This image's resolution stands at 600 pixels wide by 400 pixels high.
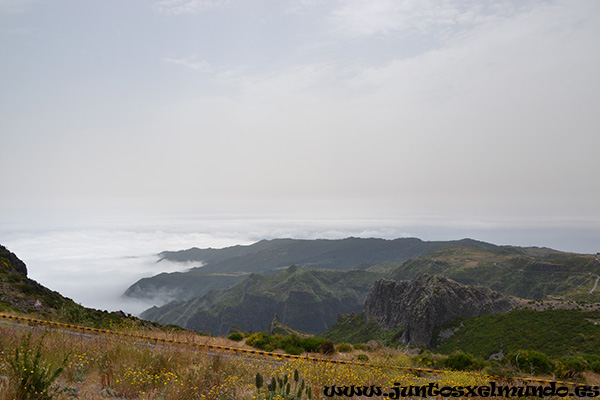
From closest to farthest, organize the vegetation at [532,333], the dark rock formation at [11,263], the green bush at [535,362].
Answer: the green bush at [535,362], the dark rock formation at [11,263], the vegetation at [532,333]

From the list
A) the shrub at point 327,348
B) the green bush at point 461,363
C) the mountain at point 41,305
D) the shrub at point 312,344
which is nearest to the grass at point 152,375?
the green bush at point 461,363

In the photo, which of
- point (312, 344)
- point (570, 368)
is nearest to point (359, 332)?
point (312, 344)

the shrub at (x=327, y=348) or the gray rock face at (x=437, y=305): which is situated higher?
the shrub at (x=327, y=348)

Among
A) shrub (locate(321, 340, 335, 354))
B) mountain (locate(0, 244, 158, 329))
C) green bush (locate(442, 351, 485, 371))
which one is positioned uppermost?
green bush (locate(442, 351, 485, 371))

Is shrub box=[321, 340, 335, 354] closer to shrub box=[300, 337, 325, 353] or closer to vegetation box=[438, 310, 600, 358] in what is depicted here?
shrub box=[300, 337, 325, 353]

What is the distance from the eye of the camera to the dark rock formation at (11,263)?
4680 centimetres

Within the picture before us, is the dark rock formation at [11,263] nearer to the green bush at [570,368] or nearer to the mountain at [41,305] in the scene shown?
the mountain at [41,305]

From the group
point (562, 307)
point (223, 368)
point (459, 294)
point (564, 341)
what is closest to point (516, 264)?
point (459, 294)

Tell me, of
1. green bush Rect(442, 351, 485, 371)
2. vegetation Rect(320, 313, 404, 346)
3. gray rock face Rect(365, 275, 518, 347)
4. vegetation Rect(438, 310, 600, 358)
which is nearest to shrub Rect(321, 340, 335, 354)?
green bush Rect(442, 351, 485, 371)

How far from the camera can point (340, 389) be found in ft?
29.7

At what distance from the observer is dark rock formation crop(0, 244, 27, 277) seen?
46803 millimetres

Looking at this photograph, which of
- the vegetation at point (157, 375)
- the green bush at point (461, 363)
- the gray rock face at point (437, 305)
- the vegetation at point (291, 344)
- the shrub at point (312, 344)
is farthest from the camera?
the gray rock face at point (437, 305)

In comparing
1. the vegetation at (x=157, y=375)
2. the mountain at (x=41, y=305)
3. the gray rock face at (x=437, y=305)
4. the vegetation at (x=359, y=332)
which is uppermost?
the vegetation at (x=157, y=375)

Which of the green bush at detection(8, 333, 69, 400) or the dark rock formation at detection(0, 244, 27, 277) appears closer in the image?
the green bush at detection(8, 333, 69, 400)
